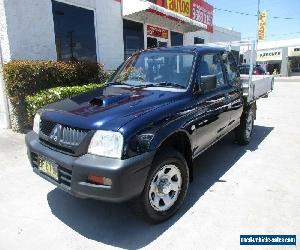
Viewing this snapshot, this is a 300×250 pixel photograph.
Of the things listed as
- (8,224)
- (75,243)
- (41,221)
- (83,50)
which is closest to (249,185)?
(75,243)

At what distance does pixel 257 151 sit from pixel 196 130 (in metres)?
2.59

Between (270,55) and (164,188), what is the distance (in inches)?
1988

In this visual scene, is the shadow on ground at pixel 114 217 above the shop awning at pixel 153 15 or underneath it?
underneath

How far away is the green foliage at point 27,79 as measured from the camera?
6941 millimetres

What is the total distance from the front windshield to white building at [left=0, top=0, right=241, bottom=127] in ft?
14.4

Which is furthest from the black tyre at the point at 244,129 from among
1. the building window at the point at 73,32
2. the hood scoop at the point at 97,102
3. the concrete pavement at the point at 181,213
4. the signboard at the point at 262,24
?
the signboard at the point at 262,24

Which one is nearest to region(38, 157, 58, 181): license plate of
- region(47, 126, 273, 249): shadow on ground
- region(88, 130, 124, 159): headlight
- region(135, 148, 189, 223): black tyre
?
region(88, 130, 124, 159): headlight

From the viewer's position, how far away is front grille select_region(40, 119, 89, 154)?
9.95 ft

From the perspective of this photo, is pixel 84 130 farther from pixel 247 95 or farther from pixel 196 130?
pixel 247 95

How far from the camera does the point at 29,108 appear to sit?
707 cm

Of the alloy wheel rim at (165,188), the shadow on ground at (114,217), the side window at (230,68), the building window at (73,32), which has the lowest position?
the shadow on ground at (114,217)

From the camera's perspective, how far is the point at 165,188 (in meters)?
3.40

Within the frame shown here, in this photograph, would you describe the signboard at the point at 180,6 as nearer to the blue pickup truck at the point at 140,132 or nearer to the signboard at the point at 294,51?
the blue pickup truck at the point at 140,132

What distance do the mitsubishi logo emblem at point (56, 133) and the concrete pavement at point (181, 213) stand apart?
1012mm
